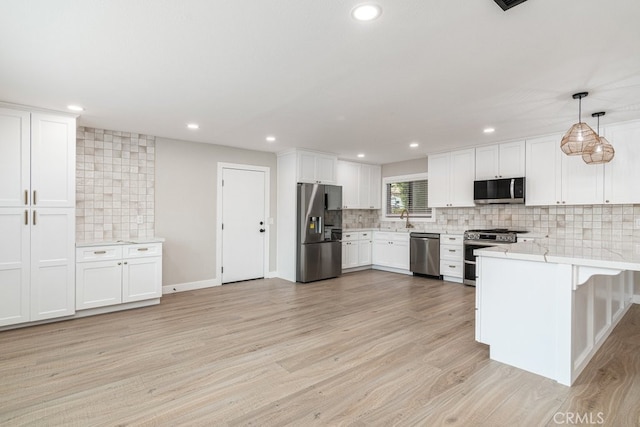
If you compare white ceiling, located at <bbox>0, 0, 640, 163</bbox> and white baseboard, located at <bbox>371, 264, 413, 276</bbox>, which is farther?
white baseboard, located at <bbox>371, 264, 413, 276</bbox>

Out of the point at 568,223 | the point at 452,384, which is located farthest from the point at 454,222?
the point at 452,384

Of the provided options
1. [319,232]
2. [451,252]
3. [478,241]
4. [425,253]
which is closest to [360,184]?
[319,232]

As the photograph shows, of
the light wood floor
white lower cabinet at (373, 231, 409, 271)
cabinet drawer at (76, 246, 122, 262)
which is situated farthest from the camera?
white lower cabinet at (373, 231, 409, 271)

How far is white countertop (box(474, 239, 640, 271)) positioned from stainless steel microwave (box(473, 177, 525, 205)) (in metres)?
2.14

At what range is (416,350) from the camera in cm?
278

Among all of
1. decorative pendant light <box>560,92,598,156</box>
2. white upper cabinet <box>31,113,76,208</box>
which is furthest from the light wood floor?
decorative pendant light <box>560,92,598,156</box>

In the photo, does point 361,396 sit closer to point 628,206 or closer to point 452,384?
point 452,384

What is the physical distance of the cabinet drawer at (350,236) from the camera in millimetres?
6229

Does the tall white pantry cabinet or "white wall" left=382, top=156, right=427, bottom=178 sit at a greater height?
"white wall" left=382, top=156, right=427, bottom=178

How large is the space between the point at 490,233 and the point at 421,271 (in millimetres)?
→ 1410

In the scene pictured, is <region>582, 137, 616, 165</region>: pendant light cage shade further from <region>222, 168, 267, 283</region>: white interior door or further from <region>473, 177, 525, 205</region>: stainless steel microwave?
<region>222, 168, 267, 283</region>: white interior door

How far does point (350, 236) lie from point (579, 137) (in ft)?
13.3

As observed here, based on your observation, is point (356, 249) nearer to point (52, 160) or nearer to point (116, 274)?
point (116, 274)

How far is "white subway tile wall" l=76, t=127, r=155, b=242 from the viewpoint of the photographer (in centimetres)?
415
